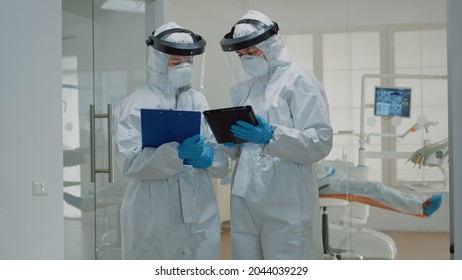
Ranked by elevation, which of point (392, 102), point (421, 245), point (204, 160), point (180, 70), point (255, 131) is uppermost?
point (180, 70)

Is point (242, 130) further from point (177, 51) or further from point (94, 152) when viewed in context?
point (94, 152)

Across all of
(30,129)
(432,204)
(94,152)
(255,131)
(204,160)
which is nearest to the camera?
(255,131)

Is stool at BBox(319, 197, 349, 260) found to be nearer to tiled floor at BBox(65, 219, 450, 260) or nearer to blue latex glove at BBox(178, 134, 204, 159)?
tiled floor at BBox(65, 219, 450, 260)

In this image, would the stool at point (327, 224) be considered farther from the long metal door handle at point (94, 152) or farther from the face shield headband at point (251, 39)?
the long metal door handle at point (94, 152)

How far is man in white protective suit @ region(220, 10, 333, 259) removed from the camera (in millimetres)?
2057

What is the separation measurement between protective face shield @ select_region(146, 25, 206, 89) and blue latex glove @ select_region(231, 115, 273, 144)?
0.34m

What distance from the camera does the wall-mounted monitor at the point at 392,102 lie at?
2.62m

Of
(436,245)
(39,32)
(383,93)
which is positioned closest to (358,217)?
(436,245)

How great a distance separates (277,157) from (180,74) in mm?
509

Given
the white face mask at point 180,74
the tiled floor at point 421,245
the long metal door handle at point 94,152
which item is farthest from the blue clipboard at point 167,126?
the tiled floor at point 421,245

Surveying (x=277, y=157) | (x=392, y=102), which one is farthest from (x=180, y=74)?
(x=392, y=102)

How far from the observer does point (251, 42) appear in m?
2.13
